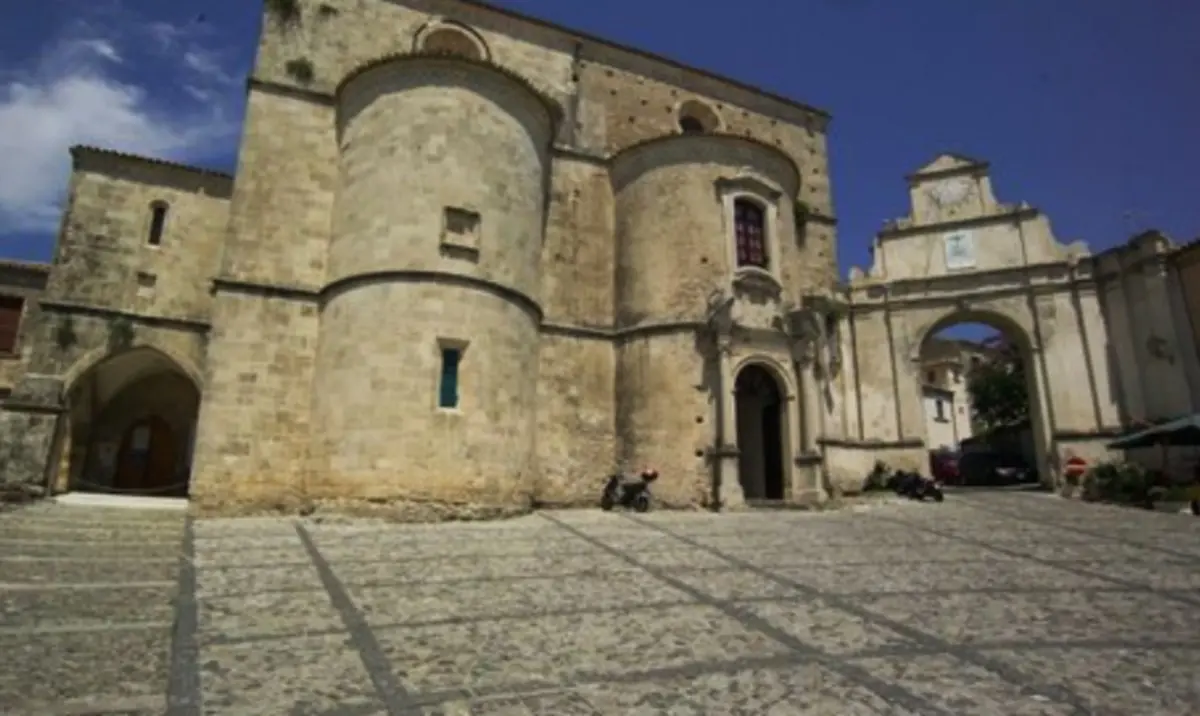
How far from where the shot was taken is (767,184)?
672 inches

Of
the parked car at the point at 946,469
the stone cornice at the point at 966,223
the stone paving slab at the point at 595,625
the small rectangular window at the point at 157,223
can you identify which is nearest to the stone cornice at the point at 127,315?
the small rectangular window at the point at 157,223

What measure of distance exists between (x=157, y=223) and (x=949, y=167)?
78.2 ft

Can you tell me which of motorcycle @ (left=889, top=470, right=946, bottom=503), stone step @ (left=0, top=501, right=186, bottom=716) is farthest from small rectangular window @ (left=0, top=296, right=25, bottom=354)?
motorcycle @ (left=889, top=470, right=946, bottom=503)

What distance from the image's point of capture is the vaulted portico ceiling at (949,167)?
2242 centimetres

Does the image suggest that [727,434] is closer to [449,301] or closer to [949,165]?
[449,301]

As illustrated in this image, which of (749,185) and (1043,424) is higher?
(749,185)

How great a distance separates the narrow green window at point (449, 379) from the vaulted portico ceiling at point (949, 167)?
1792 cm

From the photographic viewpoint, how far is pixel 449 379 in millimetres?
12812

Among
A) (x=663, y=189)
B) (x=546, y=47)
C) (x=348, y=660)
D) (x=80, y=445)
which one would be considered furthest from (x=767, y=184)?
(x=80, y=445)

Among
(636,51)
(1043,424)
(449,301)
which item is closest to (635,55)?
(636,51)

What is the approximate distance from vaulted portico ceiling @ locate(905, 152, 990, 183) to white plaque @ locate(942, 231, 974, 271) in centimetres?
218

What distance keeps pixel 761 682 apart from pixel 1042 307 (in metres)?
21.2

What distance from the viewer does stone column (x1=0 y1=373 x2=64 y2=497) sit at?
47.7 ft

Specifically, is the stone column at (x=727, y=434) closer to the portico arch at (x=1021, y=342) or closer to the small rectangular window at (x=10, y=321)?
the portico arch at (x=1021, y=342)
